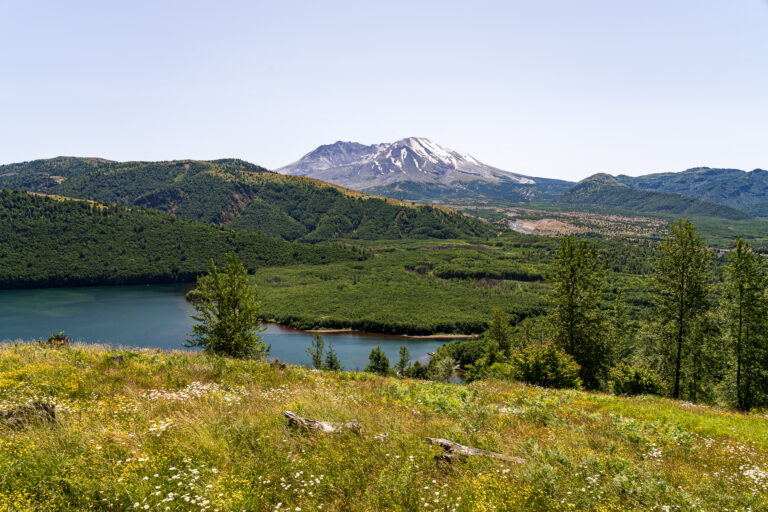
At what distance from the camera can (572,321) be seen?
95.3 feet

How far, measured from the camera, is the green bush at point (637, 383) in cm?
2372

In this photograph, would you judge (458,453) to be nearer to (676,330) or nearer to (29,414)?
(29,414)

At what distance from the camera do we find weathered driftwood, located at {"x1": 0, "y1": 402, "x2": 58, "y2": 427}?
734 centimetres

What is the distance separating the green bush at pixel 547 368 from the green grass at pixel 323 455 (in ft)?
37.7

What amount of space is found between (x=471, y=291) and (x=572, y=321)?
150400 mm

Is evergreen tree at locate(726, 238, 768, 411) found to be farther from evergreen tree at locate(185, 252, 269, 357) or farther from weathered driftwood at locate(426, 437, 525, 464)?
evergreen tree at locate(185, 252, 269, 357)

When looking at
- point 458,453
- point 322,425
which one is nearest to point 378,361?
point 322,425

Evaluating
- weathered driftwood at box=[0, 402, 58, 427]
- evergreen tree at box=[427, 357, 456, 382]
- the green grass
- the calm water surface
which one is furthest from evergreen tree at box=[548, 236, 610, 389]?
the calm water surface

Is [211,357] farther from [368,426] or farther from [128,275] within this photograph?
[128,275]

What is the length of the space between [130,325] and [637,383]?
13142 centimetres

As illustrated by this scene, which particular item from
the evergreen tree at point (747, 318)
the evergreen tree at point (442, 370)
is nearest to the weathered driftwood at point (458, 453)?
the evergreen tree at point (747, 318)

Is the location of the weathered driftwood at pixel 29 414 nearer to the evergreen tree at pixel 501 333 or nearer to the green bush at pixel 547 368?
the green bush at pixel 547 368

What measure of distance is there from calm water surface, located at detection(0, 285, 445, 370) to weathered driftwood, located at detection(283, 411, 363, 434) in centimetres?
8140

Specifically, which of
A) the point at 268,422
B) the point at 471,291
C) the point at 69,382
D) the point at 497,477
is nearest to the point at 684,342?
the point at 497,477
